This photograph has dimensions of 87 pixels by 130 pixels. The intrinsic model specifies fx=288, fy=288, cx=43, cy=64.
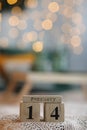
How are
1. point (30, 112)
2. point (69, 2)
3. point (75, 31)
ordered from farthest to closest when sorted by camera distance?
point (75, 31) < point (69, 2) < point (30, 112)

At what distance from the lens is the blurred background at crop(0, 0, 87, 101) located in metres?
3.41

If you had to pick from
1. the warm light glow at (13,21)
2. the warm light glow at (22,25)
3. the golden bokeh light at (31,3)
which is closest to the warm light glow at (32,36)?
the warm light glow at (22,25)

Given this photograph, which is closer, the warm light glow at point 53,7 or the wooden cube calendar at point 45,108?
the wooden cube calendar at point 45,108

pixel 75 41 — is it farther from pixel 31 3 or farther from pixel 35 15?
pixel 31 3

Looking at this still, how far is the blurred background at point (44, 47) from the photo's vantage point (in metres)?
3.41

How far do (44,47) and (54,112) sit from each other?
8.30 ft

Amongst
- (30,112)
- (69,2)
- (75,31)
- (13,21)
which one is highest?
(69,2)

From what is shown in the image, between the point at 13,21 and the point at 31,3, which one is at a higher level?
the point at 31,3

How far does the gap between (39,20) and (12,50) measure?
49 cm

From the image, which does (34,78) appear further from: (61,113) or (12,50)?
(61,113)

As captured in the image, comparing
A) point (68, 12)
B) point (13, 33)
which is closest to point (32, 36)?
point (13, 33)

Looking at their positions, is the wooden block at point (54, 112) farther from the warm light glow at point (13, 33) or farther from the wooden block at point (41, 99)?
the warm light glow at point (13, 33)

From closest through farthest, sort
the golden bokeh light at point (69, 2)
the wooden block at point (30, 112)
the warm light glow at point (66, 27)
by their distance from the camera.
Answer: the wooden block at point (30, 112) → the golden bokeh light at point (69, 2) → the warm light glow at point (66, 27)

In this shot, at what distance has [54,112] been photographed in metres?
1.03
